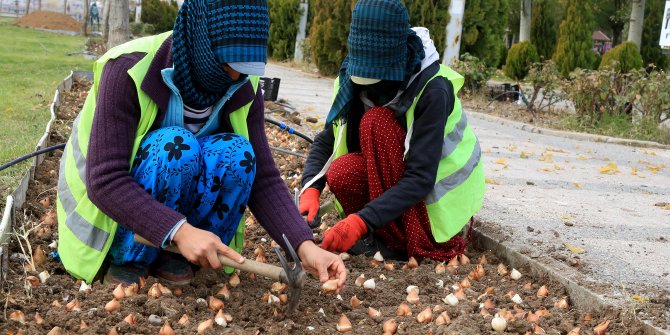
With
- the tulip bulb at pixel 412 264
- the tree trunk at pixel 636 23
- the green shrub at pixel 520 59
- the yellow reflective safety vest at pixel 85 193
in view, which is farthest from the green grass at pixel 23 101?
the tree trunk at pixel 636 23

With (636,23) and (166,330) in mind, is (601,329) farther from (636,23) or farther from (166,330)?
(636,23)

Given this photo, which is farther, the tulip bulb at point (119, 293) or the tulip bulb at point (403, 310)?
the tulip bulb at point (403, 310)

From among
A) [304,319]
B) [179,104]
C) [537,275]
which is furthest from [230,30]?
[537,275]

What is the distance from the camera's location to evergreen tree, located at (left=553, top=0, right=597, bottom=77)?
18.2 meters

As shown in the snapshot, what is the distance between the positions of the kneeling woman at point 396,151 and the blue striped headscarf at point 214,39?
0.73 meters

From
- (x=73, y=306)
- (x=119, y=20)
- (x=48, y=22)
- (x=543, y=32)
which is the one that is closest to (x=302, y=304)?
(x=73, y=306)

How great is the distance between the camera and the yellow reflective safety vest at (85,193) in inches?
93.6

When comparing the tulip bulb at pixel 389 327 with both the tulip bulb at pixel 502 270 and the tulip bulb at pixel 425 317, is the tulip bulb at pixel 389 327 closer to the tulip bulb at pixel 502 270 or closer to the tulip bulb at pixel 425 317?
the tulip bulb at pixel 425 317

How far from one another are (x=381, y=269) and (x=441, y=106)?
0.71 m

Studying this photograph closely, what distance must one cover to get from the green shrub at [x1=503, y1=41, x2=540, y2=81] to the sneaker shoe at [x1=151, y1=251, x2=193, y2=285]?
15.5 m

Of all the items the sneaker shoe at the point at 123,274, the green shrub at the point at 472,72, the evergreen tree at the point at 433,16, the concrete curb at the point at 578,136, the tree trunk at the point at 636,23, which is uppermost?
the tree trunk at the point at 636,23

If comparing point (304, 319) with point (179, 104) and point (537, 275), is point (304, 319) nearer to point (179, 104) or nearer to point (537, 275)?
point (179, 104)

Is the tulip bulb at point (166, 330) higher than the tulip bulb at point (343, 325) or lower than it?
higher

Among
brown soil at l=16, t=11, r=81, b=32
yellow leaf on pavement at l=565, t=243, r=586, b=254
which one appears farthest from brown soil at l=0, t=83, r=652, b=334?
brown soil at l=16, t=11, r=81, b=32
